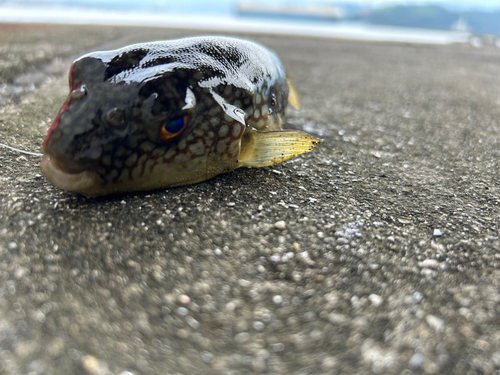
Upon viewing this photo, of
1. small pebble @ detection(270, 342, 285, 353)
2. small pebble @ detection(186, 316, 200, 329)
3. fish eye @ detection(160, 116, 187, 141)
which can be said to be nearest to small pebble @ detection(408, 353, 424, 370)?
small pebble @ detection(270, 342, 285, 353)

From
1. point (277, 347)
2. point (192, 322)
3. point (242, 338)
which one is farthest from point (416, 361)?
point (192, 322)

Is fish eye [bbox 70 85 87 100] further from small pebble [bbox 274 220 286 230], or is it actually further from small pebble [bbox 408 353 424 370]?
small pebble [bbox 408 353 424 370]

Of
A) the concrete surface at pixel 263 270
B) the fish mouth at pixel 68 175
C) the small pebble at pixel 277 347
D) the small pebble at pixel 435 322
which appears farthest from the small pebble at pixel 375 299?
the fish mouth at pixel 68 175

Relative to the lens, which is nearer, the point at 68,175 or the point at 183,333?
the point at 183,333

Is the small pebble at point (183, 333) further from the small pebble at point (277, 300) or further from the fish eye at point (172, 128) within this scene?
the fish eye at point (172, 128)

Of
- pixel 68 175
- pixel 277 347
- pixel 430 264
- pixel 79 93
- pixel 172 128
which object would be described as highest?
pixel 79 93

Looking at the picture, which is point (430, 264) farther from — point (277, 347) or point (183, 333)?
point (183, 333)

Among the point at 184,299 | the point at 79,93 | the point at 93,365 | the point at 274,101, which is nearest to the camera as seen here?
the point at 93,365

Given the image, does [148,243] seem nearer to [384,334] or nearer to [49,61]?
[384,334]
